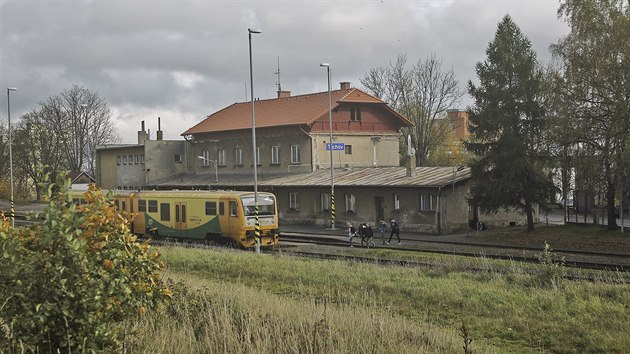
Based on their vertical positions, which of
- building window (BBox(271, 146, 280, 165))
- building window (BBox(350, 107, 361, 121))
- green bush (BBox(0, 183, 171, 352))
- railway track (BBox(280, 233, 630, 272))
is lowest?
railway track (BBox(280, 233, 630, 272))

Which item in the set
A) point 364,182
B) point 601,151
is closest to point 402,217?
point 364,182

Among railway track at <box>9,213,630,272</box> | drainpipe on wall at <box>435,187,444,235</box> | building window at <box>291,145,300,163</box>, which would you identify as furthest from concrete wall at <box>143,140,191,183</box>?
drainpipe on wall at <box>435,187,444,235</box>

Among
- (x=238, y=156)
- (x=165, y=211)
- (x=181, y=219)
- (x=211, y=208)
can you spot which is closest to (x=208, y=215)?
(x=211, y=208)

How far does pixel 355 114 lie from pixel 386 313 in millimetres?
41923

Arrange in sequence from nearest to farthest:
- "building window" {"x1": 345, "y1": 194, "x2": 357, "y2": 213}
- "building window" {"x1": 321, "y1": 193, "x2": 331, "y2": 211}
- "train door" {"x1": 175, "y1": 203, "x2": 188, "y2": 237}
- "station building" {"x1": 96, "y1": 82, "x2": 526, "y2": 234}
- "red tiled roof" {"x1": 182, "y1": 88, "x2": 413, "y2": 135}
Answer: "train door" {"x1": 175, "y1": 203, "x2": 188, "y2": 237} → "station building" {"x1": 96, "y1": 82, "x2": 526, "y2": 234} → "building window" {"x1": 345, "y1": 194, "x2": 357, "y2": 213} → "building window" {"x1": 321, "y1": 193, "x2": 331, "y2": 211} → "red tiled roof" {"x1": 182, "y1": 88, "x2": 413, "y2": 135}

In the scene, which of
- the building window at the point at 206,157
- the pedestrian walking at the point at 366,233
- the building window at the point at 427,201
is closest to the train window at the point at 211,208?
the pedestrian walking at the point at 366,233

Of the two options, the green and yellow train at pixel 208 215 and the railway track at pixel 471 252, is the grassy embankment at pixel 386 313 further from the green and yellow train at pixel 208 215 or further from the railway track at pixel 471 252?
the green and yellow train at pixel 208 215

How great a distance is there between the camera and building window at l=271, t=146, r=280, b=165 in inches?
2061

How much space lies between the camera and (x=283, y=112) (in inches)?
2130

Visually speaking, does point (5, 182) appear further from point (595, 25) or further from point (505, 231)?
point (595, 25)

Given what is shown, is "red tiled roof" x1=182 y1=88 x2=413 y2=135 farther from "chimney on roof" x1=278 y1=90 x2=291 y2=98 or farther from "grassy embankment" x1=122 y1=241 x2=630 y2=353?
"grassy embankment" x1=122 y1=241 x2=630 y2=353

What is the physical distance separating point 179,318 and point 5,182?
246ft

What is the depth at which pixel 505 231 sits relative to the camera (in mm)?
37812

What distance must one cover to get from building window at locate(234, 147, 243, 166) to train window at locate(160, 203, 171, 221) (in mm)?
20814
